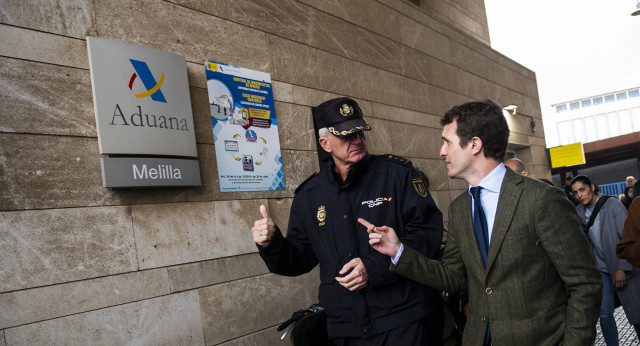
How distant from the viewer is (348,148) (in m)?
2.93

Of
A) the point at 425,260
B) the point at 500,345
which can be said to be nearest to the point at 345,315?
the point at 425,260

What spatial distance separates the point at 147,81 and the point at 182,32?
0.72m

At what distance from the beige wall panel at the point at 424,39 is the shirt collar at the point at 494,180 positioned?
5.40 m

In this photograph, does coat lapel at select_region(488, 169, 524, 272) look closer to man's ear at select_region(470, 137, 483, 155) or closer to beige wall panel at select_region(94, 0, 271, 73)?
man's ear at select_region(470, 137, 483, 155)

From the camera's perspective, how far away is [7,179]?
116 inches

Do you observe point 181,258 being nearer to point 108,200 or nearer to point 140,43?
point 108,200

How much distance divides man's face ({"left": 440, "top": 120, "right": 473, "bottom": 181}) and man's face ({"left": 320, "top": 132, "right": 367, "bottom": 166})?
623 mm

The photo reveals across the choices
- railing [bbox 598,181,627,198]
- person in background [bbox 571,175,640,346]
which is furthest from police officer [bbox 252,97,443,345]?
railing [bbox 598,181,627,198]

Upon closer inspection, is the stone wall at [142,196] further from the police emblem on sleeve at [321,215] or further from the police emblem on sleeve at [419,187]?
the police emblem on sleeve at [419,187]

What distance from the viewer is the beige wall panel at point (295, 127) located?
4961mm

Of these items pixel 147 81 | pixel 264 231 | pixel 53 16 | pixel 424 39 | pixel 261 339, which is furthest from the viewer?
pixel 424 39

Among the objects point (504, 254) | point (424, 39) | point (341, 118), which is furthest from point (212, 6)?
point (424, 39)

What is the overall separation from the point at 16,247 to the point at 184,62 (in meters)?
1.85

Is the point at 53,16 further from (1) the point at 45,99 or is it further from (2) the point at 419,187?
(2) the point at 419,187
